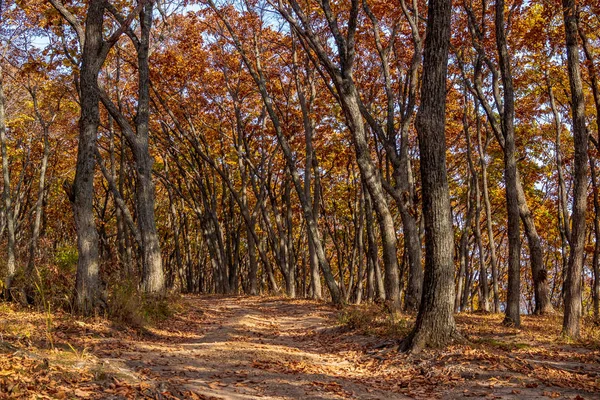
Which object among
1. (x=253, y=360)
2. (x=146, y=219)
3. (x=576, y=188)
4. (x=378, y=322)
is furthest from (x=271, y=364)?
(x=576, y=188)

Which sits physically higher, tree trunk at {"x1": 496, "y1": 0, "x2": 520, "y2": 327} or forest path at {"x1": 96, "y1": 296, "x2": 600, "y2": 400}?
tree trunk at {"x1": 496, "y1": 0, "x2": 520, "y2": 327}

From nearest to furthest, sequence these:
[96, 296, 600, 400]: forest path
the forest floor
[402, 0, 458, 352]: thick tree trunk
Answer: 1. the forest floor
2. [96, 296, 600, 400]: forest path
3. [402, 0, 458, 352]: thick tree trunk

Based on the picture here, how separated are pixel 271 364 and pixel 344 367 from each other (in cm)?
111

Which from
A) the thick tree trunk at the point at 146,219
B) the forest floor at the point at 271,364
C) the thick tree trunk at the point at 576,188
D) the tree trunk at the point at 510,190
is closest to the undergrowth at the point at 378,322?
the forest floor at the point at 271,364

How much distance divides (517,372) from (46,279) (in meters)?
Answer: 7.47

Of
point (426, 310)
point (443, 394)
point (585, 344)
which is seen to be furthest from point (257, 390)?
point (585, 344)

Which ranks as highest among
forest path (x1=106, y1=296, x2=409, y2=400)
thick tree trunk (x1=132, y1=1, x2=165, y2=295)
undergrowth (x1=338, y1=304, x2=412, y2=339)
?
thick tree trunk (x1=132, y1=1, x2=165, y2=295)

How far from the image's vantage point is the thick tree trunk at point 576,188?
890 cm

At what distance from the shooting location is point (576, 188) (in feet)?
29.5

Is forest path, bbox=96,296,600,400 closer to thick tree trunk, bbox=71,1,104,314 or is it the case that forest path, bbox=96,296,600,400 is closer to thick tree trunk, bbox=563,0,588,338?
thick tree trunk, bbox=563,0,588,338

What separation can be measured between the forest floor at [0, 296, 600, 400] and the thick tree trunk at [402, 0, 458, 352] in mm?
347

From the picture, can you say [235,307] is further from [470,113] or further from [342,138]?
[470,113]

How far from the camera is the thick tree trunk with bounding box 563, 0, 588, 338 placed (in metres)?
8.90

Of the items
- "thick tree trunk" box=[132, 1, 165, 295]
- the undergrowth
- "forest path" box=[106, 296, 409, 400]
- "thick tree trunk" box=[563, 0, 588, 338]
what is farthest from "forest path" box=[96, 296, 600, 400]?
→ "thick tree trunk" box=[132, 1, 165, 295]
